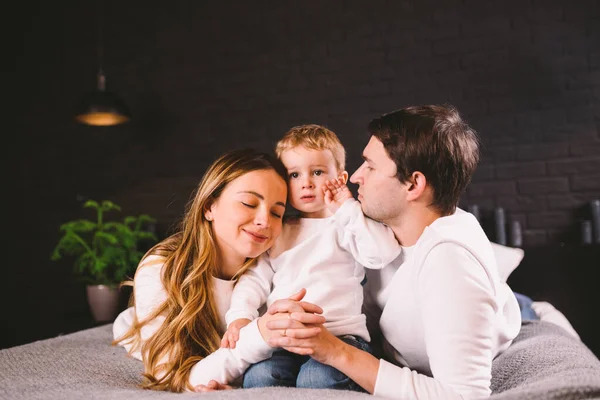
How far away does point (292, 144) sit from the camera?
175 centimetres

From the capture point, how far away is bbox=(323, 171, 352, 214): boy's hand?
1588mm

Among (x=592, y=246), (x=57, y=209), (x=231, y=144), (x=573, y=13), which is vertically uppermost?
(x=573, y=13)

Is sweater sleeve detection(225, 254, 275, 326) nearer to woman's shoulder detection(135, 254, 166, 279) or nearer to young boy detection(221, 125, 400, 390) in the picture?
young boy detection(221, 125, 400, 390)

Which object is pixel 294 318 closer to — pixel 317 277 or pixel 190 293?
Answer: pixel 317 277

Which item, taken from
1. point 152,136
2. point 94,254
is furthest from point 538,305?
point 152,136

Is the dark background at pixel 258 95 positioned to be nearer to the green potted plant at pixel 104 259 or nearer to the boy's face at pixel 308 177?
the green potted plant at pixel 104 259


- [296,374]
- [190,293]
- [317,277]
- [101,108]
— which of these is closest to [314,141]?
[317,277]

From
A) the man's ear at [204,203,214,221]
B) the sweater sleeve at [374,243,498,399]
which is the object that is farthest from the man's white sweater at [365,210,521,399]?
the man's ear at [204,203,214,221]

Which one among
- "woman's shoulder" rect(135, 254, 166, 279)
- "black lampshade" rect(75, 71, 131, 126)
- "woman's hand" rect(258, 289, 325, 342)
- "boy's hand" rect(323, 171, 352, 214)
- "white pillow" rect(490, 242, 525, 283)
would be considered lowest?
"white pillow" rect(490, 242, 525, 283)

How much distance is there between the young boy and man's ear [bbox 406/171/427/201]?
5.6 inches

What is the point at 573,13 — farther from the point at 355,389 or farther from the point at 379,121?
the point at 355,389

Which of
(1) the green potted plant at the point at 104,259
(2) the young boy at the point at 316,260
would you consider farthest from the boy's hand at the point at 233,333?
(1) the green potted plant at the point at 104,259

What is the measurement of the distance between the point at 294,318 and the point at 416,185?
1.64 feet

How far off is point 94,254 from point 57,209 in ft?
4.71
